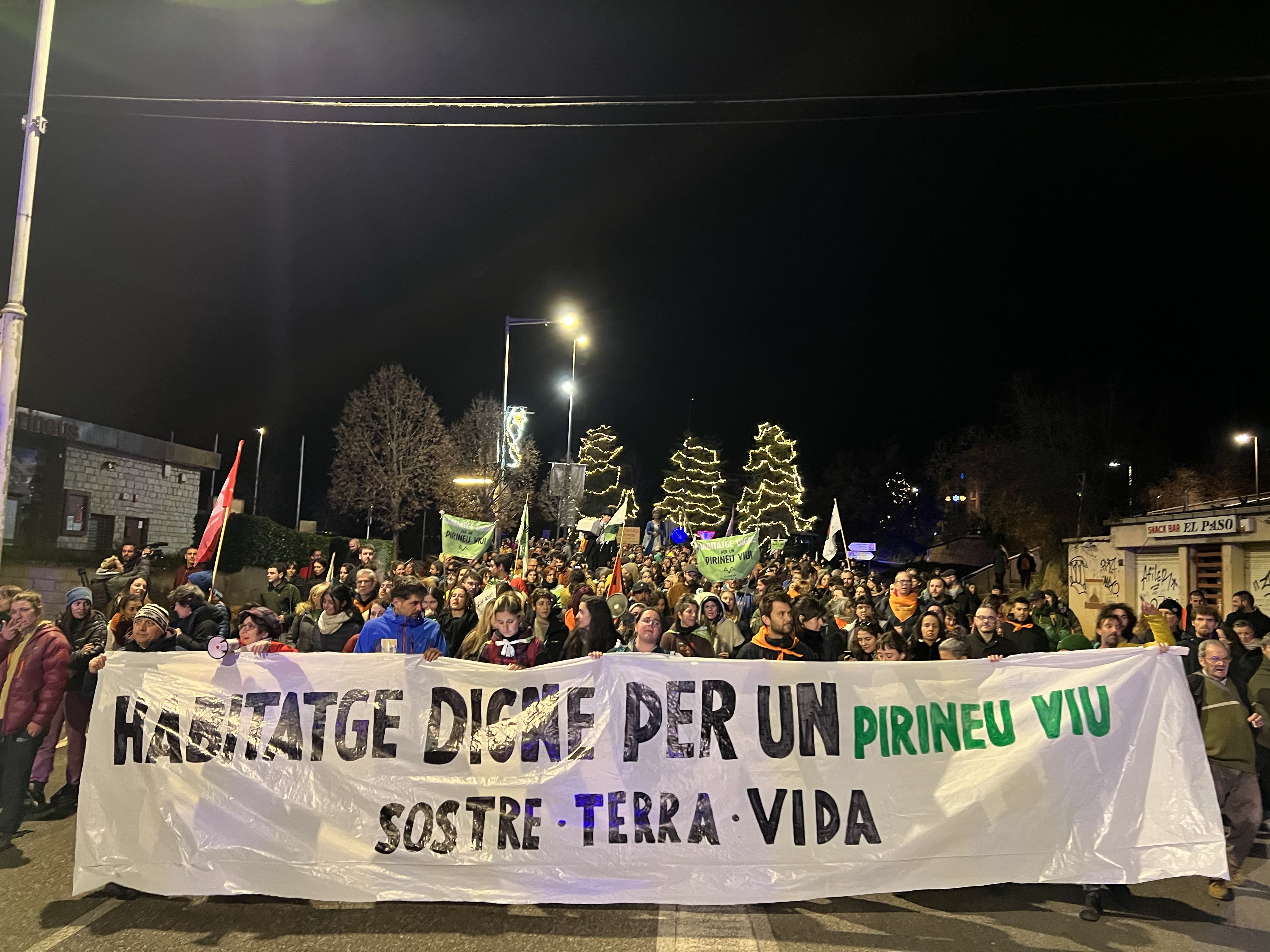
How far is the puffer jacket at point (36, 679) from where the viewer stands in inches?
238

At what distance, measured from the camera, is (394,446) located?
138ft

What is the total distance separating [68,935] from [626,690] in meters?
3.13

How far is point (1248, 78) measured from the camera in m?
10.8

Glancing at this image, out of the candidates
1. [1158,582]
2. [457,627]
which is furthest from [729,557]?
[1158,582]

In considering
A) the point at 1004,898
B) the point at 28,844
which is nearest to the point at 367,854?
the point at 28,844

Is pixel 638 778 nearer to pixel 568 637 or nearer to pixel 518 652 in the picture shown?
pixel 518 652

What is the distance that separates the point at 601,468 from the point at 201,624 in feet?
203

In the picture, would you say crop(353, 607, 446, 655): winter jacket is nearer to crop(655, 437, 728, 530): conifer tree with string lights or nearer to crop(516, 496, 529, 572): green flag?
crop(516, 496, 529, 572): green flag

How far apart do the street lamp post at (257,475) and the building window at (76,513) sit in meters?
40.8

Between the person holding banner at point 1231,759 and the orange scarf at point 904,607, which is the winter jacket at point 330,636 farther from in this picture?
the person holding banner at point 1231,759

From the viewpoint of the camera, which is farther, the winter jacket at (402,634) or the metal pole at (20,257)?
the metal pole at (20,257)

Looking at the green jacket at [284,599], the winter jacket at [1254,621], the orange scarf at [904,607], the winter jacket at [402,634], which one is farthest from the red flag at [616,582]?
the winter jacket at [1254,621]

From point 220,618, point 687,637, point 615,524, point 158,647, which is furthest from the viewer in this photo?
point 615,524

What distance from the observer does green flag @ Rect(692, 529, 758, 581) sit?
50.7 ft
